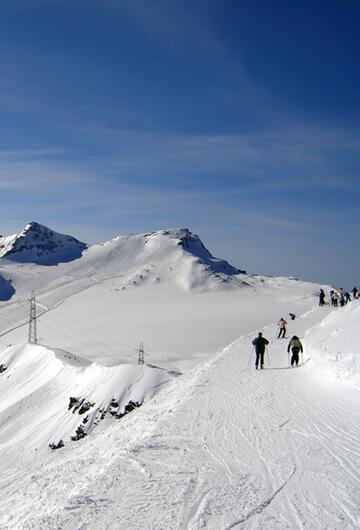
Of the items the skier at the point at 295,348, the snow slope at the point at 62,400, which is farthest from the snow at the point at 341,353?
the snow slope at the point at 62,400

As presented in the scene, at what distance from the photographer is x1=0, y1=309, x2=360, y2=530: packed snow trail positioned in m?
6.25

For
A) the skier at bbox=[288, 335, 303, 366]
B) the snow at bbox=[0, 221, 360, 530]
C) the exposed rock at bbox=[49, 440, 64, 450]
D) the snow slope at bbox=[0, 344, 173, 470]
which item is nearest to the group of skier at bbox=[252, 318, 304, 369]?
the skier at bbox=[288, 335, 303, 366]

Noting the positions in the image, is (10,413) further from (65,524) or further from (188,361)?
(65,524)

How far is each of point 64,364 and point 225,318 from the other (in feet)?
165

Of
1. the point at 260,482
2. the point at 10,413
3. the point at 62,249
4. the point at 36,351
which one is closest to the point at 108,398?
the point at 10,413

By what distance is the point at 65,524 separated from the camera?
6.15 meters

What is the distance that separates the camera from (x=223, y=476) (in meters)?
7.71

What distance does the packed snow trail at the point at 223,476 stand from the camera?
6254 mm

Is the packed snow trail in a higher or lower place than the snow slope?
higher

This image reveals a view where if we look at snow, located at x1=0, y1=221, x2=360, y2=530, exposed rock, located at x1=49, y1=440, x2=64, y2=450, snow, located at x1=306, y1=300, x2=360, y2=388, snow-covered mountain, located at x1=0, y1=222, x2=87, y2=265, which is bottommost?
exposed rock, located at x1=49, y1=440, x2=64, y2=450

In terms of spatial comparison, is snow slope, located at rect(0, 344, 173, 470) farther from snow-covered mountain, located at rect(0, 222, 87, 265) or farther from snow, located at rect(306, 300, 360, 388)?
snow-covered mountain, located at rect(0, 222, 87, 265)

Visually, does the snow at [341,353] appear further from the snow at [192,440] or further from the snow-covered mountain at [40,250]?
the snow-covered mountain at [40,250]

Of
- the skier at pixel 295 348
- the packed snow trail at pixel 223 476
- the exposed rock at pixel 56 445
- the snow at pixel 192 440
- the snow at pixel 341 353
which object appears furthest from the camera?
the exposed rock at pixel 56 445

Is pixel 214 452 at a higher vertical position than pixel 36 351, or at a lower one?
higher
